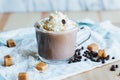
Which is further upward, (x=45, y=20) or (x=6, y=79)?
(x=45, y=20)

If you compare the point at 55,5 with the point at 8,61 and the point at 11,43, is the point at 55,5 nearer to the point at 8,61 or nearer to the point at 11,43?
the point at 11,43

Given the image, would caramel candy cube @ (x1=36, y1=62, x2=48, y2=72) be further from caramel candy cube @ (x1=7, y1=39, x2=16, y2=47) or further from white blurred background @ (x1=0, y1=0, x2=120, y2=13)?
white blurred background @ (x1=0, y1=0, x2=120, y2=13)

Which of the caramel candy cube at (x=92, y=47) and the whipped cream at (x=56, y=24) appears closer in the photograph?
the whipped cream at (x=56, y=24)

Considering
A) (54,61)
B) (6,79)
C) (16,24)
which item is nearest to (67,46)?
(54,61)

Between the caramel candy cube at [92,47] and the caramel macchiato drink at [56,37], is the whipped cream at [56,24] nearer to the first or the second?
the caramel macchiato drink at [56,37]

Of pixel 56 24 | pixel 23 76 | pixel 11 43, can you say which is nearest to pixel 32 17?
pixel 11 43

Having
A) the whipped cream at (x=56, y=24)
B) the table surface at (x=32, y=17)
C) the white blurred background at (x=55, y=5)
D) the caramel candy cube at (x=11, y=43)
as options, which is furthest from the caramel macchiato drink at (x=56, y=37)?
the white blurred background at (x=55, y=5)

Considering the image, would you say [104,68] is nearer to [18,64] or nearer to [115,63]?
[115,63]
